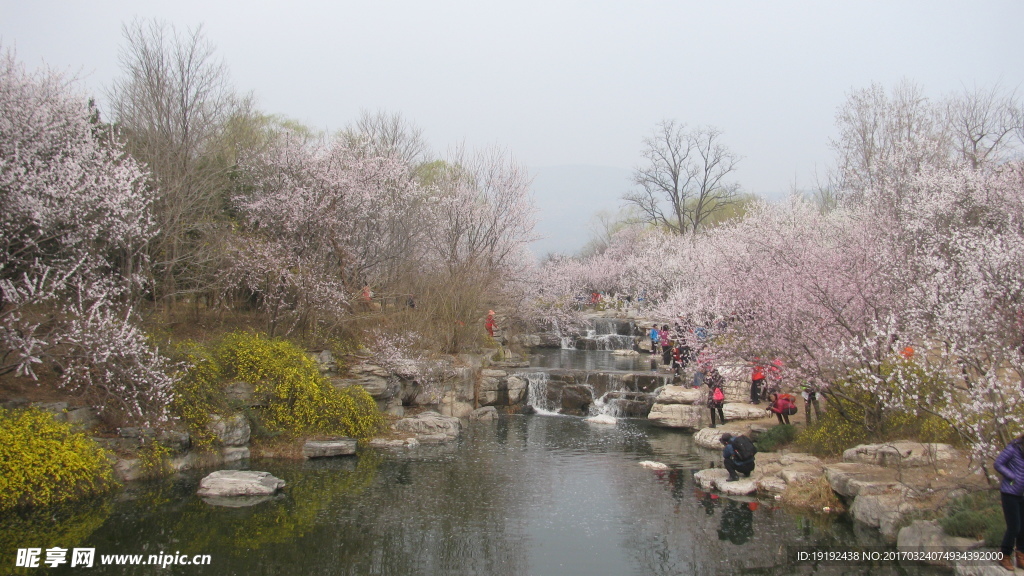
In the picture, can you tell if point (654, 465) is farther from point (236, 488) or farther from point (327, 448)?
point (236, 488)

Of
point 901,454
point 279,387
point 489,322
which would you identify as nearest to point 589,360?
point 489,322

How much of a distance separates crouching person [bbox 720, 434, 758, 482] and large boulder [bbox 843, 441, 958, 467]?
1.67 m

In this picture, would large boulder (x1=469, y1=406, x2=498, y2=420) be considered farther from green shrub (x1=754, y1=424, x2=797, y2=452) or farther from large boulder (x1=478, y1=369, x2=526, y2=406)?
green shrub (x1=754, y1=424, x2=797, y2=452)

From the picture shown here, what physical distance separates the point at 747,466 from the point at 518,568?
5530 millimetres

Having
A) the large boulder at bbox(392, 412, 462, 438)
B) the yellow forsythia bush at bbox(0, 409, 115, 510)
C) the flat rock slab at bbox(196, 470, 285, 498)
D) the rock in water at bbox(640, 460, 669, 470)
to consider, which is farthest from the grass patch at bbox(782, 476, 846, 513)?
the yellow forsythia bush at bbox(0, 409, 115, 510)

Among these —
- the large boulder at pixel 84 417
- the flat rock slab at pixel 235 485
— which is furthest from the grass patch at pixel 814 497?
the large boulder at pixel 84 417

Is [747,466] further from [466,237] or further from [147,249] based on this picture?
[466,237]

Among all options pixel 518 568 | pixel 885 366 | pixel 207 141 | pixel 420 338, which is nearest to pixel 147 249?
pixel 207 141

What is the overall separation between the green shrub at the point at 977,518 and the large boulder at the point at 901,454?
2.00 meters

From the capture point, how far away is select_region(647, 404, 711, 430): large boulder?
1784 cm

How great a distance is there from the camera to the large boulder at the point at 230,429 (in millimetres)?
12945

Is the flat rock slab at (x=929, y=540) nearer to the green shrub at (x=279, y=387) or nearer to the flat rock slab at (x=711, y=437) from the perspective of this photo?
the flat rock slab at (x=711, y=437)

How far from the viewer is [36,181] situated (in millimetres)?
11031

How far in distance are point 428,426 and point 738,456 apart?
7409mm
